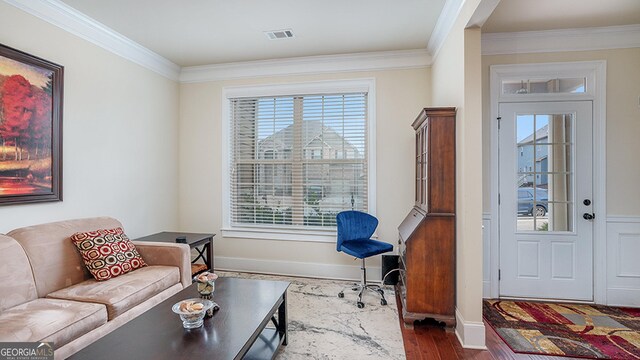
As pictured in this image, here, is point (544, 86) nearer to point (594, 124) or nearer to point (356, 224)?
point (594, 124)

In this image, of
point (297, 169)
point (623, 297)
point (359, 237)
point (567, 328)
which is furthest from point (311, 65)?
point (623, 297)

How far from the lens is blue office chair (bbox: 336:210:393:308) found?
307 centimetres

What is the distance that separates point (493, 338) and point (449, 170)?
1.40 m

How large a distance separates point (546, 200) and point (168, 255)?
3840 mm

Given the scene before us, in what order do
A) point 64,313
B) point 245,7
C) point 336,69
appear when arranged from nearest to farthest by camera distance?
1. point 64,313
2. point 245,7
3. point 336,69

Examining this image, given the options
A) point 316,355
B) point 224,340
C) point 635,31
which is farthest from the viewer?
point 635,31

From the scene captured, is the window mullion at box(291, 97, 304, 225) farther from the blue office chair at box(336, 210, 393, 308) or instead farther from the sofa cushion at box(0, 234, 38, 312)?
the sofa cushion at box(0, 234, 38, 312)

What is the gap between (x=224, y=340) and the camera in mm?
1492

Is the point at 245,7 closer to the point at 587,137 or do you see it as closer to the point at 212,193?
the point at 212,193

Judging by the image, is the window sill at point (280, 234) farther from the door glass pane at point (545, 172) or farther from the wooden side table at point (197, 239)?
the door glass pane at point (545, 172)

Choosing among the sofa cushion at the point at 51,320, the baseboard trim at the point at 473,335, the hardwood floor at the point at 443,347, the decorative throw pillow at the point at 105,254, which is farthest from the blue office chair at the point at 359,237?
the sofa cushion at the point at 51,320

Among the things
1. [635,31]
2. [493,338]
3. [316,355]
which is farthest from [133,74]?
[635,31]

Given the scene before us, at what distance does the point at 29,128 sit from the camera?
2.39 m

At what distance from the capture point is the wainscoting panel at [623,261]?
291cm
